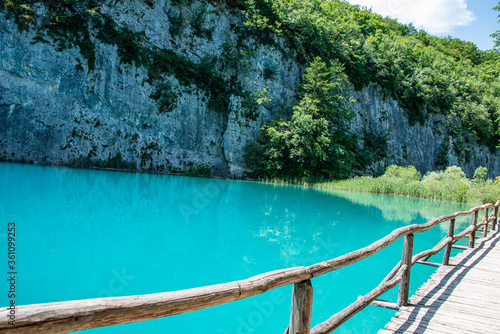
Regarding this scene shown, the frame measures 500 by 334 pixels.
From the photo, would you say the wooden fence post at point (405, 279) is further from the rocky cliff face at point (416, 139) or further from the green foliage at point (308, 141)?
the rocky cliff face at point (416, 139)

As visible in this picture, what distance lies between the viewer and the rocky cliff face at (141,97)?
64.0 ft

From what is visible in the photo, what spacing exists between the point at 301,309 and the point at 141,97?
2347 centimetres

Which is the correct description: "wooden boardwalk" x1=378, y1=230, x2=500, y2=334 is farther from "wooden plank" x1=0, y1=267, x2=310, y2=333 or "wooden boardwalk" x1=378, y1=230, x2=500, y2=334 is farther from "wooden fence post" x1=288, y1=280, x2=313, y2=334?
Answer: "wooden plank" x1=0, y1=267, x2=310, y2=333

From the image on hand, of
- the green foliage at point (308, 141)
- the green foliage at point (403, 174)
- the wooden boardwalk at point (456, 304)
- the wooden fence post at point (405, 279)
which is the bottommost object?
the wooden boardwalk at point (456, 304)

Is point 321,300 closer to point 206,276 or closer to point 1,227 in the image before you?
point 206,276

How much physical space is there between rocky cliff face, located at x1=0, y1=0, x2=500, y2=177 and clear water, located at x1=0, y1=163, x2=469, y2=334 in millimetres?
9066

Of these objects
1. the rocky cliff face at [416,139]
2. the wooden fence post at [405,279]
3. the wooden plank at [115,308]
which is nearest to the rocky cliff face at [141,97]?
the rocky cliff face at [416,139]

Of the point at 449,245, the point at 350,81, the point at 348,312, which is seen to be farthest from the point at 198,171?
the point at 348,312

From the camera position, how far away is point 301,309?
7.07 feet

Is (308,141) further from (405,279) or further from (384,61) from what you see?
(405,279)

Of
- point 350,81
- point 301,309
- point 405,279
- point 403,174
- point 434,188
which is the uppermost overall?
point 350,81

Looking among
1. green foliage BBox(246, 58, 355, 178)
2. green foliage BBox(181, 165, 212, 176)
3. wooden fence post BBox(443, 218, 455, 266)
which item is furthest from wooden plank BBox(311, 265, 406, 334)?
green foliage BBox(181, 165, 212, 176)

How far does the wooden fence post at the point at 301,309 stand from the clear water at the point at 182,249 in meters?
2.00

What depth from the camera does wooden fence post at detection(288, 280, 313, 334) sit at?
215 centimetres
